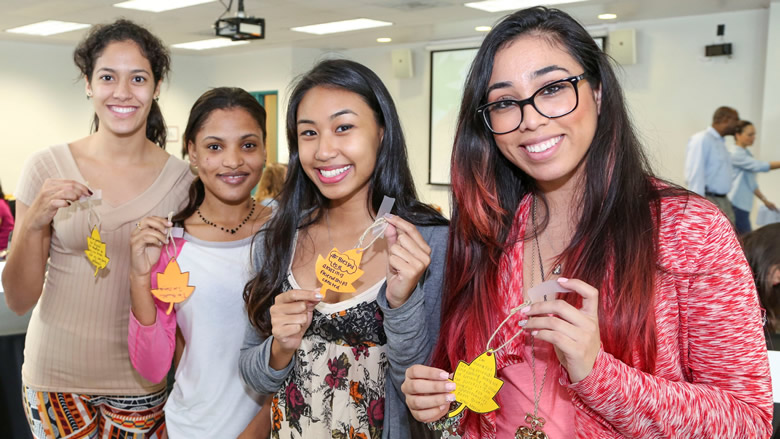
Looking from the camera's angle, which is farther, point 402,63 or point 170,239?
point 402,63

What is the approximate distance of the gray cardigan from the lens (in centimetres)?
135

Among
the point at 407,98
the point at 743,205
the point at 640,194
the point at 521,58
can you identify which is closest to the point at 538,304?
the point at 640,194

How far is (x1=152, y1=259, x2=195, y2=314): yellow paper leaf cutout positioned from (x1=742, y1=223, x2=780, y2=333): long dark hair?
1.85 metres

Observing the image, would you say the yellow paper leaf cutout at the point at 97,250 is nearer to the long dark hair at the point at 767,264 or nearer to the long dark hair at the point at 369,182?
the long dark hair at the point at 369,182

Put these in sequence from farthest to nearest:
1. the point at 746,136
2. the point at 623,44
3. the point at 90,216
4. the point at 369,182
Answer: the point at 623,44, the point at 746,136, the point at 90,216, the point at 369,182

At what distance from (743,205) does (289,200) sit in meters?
6.30

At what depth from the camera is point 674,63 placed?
753 cm

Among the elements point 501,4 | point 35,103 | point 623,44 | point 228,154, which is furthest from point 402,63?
point 228,154

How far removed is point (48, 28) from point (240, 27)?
435 cm

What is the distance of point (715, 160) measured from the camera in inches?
249

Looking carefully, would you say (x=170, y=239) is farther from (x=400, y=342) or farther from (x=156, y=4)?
(x=156, y=4)

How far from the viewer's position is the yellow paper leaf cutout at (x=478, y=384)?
109 cm

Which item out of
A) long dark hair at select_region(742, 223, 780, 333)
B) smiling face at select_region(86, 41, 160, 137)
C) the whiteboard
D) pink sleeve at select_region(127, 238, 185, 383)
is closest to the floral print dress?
pink sleeve at select_region(127, 238, 185, 383)

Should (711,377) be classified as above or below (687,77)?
below
